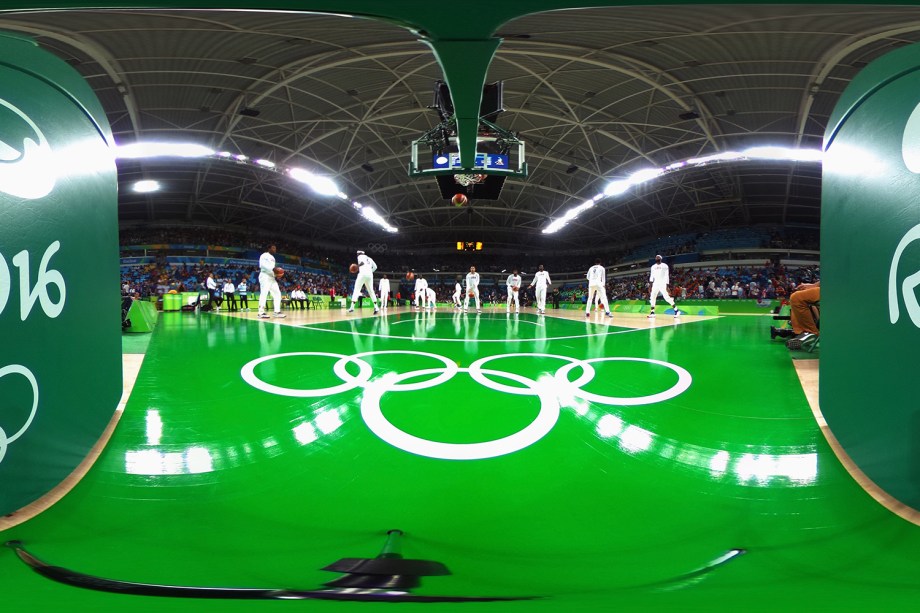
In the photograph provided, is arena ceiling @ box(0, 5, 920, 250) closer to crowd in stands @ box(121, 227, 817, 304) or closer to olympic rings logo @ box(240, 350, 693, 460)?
olympic rings logo @ box(240, 350, 693, 460)

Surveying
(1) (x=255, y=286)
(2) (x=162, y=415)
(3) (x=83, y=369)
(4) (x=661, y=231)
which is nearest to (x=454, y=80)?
(3) (x=83, y=369)

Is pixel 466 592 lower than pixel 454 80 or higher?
lower

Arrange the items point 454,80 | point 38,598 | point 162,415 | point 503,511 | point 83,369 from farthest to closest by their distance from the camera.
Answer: point 162,415
point 83,369
point 503,511
point 454,80
point 38,598

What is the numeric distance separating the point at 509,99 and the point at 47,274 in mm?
14118

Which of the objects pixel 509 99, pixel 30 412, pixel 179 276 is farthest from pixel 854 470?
pixel 179 276

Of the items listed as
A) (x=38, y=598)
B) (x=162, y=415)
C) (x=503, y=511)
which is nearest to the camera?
(x=38, y=598)

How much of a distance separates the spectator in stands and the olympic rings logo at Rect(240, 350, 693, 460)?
1.33 meters

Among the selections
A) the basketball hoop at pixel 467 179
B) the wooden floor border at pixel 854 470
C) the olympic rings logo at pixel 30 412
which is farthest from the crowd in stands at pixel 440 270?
the olympic rings logo at pixel 30 412

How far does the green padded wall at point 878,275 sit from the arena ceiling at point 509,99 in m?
0.25

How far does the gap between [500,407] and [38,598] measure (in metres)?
1.41

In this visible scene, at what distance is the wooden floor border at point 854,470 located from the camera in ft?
3.19

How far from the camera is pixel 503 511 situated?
99 centimetres

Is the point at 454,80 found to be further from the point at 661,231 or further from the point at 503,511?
the point at 661,231

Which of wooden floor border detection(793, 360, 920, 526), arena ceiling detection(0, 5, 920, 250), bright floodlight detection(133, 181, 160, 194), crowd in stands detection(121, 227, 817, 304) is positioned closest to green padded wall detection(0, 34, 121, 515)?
arena ceiling detection(0, 5, 920, 250)
